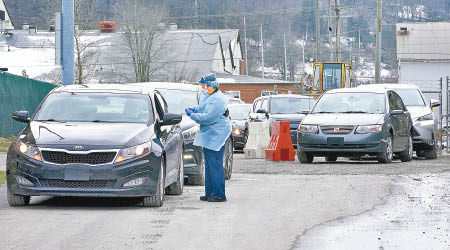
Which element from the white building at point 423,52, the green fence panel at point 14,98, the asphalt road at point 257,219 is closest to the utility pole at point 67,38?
the asphalt road at point 257,219

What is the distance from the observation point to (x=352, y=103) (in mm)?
21984

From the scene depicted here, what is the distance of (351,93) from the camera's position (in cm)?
2241

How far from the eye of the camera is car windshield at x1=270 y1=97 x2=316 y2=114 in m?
29.8

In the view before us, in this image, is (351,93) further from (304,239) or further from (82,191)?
(304,239)

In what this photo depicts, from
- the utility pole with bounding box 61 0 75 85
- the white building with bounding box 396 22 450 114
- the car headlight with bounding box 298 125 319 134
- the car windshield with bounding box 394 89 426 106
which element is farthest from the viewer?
the white building with bounding box 396 22 450 114

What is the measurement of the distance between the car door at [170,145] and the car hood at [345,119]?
7.42 metres

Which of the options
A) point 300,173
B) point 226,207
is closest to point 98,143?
point 226,207

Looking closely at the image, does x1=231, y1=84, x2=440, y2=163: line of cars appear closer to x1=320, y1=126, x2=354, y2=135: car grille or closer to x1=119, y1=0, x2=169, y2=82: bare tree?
x1=320, y1=126, x2=354, y2=135: car grille

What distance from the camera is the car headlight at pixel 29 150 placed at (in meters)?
11.7

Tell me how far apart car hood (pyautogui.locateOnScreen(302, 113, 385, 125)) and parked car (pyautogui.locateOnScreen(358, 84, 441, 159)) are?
263 cm

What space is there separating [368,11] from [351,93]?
525ft

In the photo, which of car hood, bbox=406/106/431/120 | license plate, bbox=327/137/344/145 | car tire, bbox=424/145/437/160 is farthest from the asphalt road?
car tire, bbox=424/145/437/160

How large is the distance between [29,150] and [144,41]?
68908 millimetres

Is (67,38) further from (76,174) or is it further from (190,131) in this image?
(76,174)
